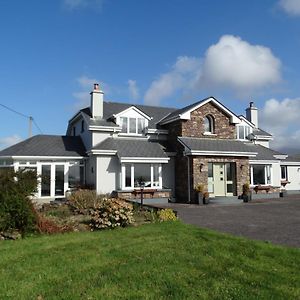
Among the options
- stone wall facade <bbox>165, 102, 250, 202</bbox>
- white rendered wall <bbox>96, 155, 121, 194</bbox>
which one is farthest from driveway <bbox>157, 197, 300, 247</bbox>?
white rendered wall <bbox>96, 155, 121, 194</bbox>

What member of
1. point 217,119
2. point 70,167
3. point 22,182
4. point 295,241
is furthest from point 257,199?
point 22,182

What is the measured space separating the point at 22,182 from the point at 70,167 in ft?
44.4

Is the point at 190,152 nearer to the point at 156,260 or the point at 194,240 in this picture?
the point at 194,240

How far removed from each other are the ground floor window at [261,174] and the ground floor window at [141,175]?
28.7 feet

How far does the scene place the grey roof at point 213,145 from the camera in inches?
1007

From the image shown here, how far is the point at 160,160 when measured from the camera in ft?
84.0

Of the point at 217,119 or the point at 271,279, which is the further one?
the point at 217,119

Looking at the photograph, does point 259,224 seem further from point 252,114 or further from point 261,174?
point 252,114

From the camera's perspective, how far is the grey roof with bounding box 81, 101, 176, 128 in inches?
1086

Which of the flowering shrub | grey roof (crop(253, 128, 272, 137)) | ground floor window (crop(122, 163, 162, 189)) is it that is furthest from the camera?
grey roof (crop(253, 128, 272, 137))

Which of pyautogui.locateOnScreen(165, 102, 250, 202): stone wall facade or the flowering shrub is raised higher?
pyautogui.locateOnScreen(165, 102, 250, 202): stone wall facade

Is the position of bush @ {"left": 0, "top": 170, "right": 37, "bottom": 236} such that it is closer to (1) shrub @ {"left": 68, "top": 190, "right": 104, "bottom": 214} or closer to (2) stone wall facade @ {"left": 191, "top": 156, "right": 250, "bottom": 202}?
(1) shrub @ {"left": 68, "top": 190, "right": 104, "bottom": 214}

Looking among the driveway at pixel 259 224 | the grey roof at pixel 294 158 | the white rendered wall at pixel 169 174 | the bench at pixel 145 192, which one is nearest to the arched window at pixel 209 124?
the white rendered wall at pixel 169 174

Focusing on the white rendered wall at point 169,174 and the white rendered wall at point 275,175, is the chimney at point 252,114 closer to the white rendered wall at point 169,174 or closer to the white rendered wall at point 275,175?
the white rendered wall at point 275,175
